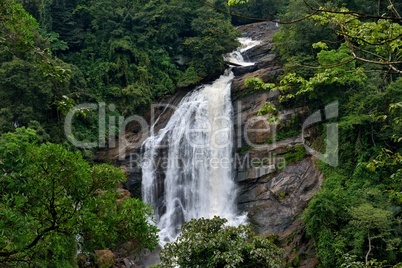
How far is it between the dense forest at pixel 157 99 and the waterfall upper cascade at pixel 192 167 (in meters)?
2.69

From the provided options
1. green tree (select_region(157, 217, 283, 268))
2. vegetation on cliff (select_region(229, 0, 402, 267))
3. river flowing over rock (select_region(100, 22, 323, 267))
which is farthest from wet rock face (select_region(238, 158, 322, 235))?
green tree (select_region(157, 217, 283, 268))

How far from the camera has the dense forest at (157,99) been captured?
12.4 ft

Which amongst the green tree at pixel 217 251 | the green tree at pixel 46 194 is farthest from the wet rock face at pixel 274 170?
the green tree at pixel 46 194

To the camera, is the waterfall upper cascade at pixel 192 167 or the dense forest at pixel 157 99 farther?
the waterfall upper cascade at pixel 192 167

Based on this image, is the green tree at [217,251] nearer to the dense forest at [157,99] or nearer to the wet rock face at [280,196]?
the dense forest at [157,99]

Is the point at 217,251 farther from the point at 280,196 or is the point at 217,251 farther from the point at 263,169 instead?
the point at 263,169

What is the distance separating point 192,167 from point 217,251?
10.2 m

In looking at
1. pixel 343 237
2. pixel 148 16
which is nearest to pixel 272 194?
pixel 343 237

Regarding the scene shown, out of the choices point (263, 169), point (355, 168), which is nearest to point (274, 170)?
point (263, 169)

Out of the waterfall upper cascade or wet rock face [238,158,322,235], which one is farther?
the waterfall upper cascade

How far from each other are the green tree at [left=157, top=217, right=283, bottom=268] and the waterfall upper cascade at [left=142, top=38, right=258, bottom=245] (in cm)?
781

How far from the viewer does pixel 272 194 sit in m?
15.2

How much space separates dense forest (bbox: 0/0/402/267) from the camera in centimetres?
377

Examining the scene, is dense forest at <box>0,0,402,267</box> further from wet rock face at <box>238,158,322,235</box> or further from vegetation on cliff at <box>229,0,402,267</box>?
wet rock face at <box>238,158,322,235</box>
